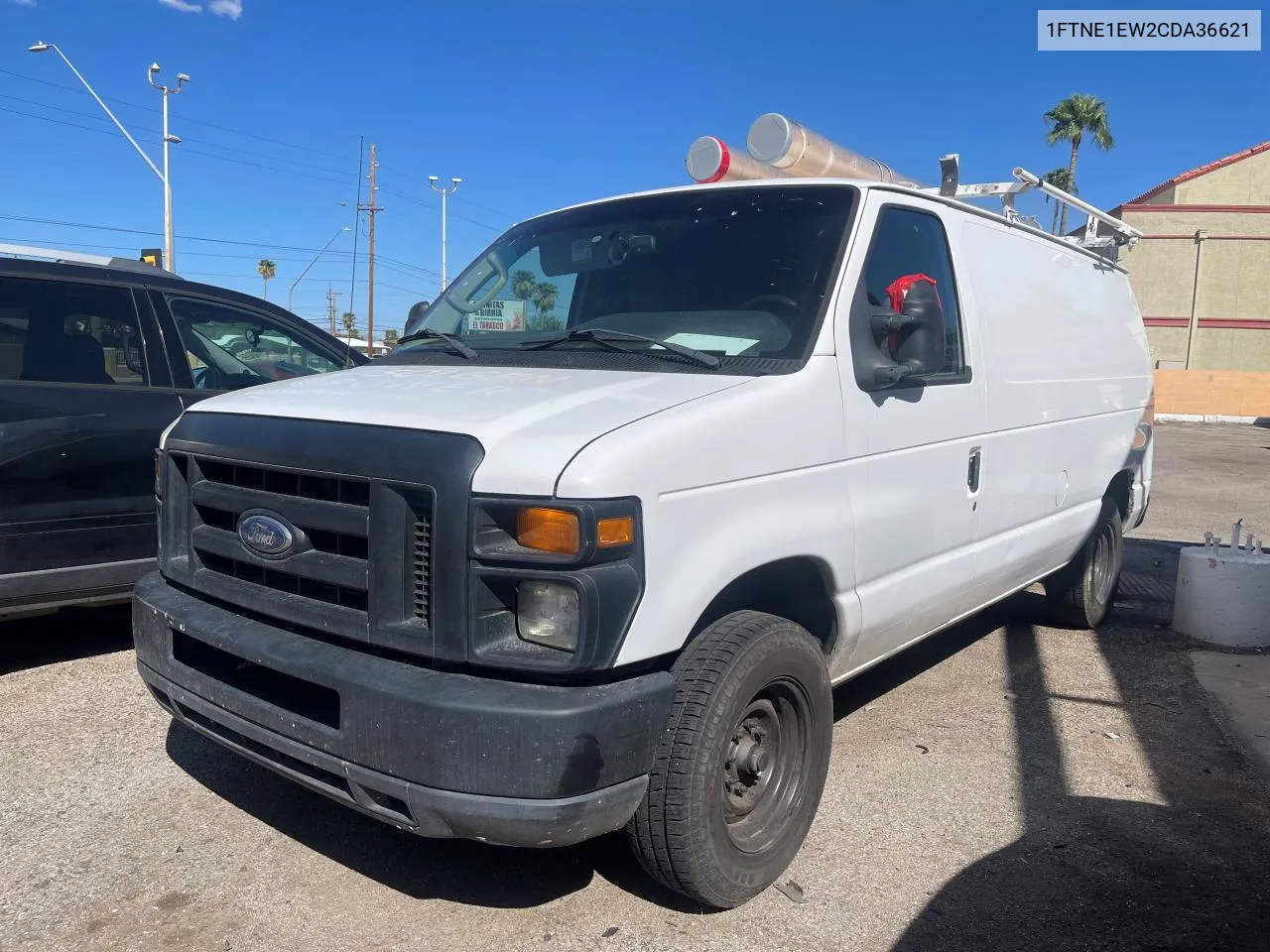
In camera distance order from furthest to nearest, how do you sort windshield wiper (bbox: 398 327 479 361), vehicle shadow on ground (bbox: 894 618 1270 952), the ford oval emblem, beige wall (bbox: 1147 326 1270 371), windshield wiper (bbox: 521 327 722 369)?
1. beige wall (bbox: 1147 326 1270 371)
2. windshield wiper (bbox: 398 327 479 361)
3. windshield wiper (bbox: 521 327 722 369)
4. vehicle shadow on ground (bbox: 894 618 1270 952)
5. the ford oval emblem

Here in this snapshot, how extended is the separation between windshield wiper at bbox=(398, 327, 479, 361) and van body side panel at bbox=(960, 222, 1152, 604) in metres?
2.05

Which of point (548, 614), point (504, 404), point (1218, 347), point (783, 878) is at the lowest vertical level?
point (783, 878)

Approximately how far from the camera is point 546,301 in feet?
12.8

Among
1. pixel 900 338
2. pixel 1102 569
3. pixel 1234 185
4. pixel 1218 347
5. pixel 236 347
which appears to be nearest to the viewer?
pixel 900 338

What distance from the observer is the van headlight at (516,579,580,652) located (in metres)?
2.38

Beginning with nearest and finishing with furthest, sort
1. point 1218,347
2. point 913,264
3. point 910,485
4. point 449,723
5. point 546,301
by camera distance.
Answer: point 449,723
point 910,485
point 913,264
point 546,301
point 1218,347

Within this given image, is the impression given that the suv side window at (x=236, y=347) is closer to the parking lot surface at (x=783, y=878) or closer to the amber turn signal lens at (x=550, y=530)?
the parking lot surface at (x=783, y=878)

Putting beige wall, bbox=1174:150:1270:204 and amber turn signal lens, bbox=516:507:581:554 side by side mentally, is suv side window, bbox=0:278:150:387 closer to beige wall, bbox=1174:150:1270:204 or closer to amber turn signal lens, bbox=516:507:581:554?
amber turn signal lens, bbox=516:507:581:554

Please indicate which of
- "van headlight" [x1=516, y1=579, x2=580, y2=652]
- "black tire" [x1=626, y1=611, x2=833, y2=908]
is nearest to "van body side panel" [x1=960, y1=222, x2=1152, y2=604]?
"black tire" [x1=626, y1=611, x2=833, y2=908]

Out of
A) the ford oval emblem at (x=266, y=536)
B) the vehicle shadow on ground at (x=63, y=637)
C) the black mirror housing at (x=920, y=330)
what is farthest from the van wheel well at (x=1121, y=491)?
the vehicle shadow on ground at (x=63, y=637)

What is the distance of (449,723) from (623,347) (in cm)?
141

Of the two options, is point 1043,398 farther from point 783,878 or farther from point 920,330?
point 783,878

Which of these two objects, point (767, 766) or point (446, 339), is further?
point (446, 339)

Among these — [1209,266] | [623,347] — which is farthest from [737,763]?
[1209,266]
